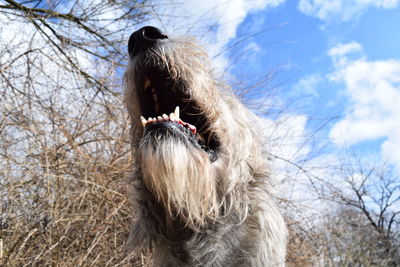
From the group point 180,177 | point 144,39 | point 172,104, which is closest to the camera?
point 180,177

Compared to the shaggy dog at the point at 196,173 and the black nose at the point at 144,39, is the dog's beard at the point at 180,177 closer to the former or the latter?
the shaggy dog at the point at 196,173

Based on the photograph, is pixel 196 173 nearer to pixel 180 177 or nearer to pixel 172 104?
pixel 180 177

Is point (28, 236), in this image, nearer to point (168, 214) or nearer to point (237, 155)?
point (168, 214)

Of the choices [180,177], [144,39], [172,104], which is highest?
[144,39]

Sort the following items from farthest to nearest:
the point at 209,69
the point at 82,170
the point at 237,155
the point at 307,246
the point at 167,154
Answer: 1. the point at 307,246
2. the point at 82,170
3. the point at 209,69
4. the point at 237,155
5. the point at 167,154

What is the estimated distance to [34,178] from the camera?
4.44 m

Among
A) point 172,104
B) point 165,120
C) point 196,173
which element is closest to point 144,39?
point 172,104

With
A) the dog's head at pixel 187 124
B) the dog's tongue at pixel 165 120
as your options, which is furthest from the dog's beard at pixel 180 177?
the dog's tongue at pixel 165 120

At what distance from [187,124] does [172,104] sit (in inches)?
11.5

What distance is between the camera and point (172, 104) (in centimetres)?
255

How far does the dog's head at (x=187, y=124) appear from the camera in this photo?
84.8 inches

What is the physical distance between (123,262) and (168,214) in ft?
8.52

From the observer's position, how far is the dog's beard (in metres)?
2.06

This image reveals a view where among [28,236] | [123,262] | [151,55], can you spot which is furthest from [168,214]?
[123,262]
